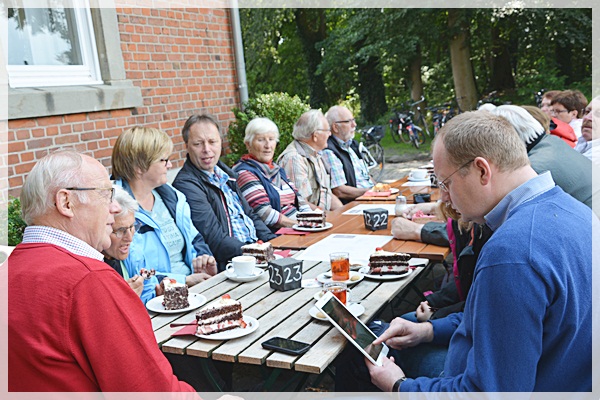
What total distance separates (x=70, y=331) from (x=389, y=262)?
171 centimetres

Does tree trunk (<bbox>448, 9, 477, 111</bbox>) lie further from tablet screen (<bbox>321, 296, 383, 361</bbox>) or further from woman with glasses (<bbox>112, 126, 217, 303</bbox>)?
tablet screen (<bbox>321, 296, 383, 361</bbox>)

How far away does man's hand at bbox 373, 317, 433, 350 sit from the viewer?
2.41 m

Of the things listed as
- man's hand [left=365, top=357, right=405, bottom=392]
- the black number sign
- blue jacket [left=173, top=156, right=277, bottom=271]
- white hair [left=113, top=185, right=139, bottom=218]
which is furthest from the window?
man's hand [left=365, top=357, right=405, bottom=392]

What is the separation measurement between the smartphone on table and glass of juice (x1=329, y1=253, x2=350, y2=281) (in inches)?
28.4

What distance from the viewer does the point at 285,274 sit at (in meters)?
2.74

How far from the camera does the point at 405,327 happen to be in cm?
244

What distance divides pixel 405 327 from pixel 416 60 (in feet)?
60.3

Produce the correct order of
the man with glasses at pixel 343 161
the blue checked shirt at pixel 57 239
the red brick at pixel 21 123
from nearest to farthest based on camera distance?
the blue checked shirt at pixel 57 239 < the red brick at pixel 21 123 < the man with glasses at pixel 343 161

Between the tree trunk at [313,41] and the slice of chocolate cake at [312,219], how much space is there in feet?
57.1

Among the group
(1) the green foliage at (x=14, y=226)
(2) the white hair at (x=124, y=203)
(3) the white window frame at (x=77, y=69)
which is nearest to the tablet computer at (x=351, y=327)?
(2) the white hair at (x=124, y=203)

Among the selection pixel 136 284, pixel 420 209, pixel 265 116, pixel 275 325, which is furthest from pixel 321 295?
pixel 265 116

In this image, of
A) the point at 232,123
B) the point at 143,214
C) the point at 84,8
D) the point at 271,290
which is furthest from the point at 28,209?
the point at 232,123

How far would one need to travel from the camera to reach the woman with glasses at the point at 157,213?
3.30 metres

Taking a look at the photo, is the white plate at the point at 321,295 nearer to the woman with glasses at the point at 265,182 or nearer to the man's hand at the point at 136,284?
the man's hand at the point at 136,284
